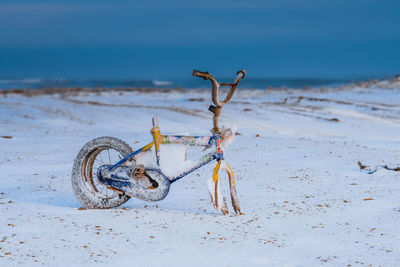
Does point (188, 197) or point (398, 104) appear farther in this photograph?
point (398, 104)

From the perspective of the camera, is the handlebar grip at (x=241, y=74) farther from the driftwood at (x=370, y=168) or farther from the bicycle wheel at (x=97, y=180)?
the driftwood at (x=370, y=168)

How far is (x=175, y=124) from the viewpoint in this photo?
1370 centimetres

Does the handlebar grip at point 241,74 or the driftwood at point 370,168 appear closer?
the handlebar grip at point 241,74

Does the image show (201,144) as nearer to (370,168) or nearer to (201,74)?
(201,74)

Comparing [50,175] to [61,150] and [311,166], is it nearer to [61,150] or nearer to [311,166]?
[61,150]

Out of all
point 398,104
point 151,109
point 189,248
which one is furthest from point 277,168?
point 398,104

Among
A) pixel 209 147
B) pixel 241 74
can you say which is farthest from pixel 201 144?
pixel 241 74

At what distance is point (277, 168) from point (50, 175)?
294 cm

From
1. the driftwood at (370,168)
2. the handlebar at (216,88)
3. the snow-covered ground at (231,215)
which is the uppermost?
the handlebar at (216,88)

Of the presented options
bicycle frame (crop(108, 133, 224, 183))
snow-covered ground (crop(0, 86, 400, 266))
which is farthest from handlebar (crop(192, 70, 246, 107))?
snow-covered ground (crop(0, 86, 400, 266))

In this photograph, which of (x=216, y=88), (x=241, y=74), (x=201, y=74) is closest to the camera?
(x=201, y=74)

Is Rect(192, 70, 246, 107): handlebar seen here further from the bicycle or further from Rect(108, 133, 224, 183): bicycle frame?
Rect(108, 133, 224, 183): bicycle frame

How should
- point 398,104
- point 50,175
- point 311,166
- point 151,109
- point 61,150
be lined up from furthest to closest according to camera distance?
point 398,104
point 151,109
point 61,150
point 311,166
point 50,175

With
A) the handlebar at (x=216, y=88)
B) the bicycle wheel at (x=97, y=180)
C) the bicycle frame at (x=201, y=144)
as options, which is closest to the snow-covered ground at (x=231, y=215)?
the bicycle wheel at (x=97, y=180)
